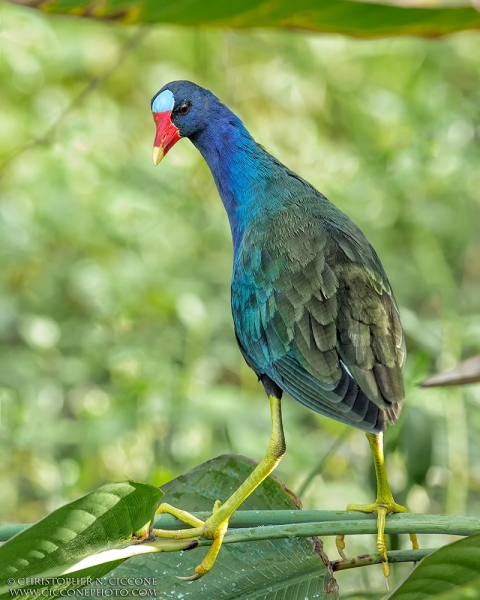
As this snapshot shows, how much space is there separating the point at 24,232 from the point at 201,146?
146cm

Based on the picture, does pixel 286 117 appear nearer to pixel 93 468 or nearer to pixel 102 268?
pixel 102 268

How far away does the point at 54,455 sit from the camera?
2.87 m

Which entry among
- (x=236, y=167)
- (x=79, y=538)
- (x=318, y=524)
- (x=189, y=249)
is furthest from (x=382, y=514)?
(x=189, y=249)

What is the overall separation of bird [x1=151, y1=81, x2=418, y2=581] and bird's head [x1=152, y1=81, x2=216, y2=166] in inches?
6.0

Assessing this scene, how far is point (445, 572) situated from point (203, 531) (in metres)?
0.45

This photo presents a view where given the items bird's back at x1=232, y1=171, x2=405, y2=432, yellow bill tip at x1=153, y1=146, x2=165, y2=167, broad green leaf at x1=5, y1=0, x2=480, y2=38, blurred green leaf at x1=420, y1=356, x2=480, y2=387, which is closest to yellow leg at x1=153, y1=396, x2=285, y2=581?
bird's back at x1=232, y1=171, x2=405, y2=432

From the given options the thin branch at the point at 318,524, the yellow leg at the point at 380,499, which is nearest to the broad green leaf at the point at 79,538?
the thin branch at the point at 318,524

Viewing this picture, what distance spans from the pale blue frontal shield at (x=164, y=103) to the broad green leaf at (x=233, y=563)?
0.76 meters

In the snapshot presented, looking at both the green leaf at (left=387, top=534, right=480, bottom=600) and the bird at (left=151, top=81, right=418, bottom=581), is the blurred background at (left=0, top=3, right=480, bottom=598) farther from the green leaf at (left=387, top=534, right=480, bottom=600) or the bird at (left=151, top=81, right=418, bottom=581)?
the green leaf at (left=387, top=534, right=480, bottom=600)

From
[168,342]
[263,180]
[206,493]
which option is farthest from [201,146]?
[168,342]

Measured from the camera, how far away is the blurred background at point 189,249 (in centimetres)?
248

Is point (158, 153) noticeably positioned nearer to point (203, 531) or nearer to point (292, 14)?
point (292, 14)

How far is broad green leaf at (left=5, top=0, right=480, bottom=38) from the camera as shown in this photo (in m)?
1.86

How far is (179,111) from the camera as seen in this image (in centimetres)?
176
